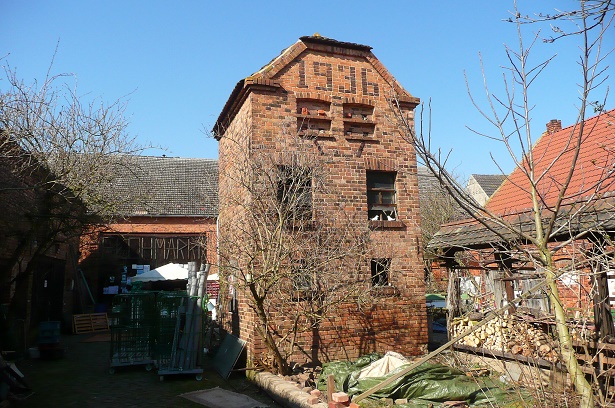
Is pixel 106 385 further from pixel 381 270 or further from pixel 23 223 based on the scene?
pixel 381 270

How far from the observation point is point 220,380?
1013cm

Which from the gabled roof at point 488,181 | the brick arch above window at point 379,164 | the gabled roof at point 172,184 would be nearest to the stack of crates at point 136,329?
the brick arch above window at point 379,164

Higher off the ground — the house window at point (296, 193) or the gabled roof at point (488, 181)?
the gabled roof at point (488, 181)

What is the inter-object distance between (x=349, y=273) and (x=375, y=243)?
113 cm

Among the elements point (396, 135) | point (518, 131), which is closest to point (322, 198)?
point (396, 135)

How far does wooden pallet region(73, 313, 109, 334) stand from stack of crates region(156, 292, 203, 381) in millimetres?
9359

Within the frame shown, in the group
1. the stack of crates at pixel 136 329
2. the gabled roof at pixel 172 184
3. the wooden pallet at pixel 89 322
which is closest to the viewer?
the stack of crates at pixel 136 329

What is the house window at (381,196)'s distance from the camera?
38.1 ft

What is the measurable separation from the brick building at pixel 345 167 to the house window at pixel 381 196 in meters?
0.03

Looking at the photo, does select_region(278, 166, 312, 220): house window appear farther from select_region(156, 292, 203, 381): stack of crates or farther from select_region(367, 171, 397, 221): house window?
select_region(156, 292, 203, 381): stack of crates

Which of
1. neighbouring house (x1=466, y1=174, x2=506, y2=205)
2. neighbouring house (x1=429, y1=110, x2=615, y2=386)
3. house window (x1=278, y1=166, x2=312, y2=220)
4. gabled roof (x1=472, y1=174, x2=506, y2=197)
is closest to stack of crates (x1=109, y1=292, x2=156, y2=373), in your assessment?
house window (x1=278, y1=166, x2=312, y2=220)

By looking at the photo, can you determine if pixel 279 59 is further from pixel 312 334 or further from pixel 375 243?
pixel 312 334

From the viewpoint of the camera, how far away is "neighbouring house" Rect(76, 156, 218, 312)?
22484mm

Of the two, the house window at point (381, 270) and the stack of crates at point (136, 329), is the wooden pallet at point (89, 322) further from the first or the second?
the house window at point (381, 270)
